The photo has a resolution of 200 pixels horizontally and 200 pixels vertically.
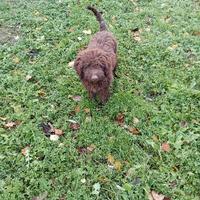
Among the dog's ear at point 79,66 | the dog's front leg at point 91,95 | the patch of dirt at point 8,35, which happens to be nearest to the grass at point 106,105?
the patch of dirt at point 8,35

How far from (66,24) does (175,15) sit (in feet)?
6.88

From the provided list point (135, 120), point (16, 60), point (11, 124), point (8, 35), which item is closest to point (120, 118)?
point (135, 120)

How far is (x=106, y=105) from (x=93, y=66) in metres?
0.69

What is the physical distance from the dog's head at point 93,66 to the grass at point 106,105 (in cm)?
58

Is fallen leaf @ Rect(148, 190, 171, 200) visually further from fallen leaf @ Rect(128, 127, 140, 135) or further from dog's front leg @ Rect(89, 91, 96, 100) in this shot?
dog's front leg @ Rect(89, 91, 96, 100)

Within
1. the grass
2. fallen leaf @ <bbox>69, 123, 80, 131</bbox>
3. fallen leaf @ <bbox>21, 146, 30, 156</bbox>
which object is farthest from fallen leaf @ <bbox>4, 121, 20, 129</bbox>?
fallen leaf @ <bbox>69, 123, 80, 131</bbox>

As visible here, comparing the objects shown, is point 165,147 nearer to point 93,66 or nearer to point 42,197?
point 93,66

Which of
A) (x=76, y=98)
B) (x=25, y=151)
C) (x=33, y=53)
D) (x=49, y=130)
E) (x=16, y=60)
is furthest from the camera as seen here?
(x=33, y=53)

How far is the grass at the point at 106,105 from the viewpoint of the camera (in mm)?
4070

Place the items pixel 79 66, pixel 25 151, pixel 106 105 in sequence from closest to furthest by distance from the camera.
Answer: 1. pixel 25 151
2. pixel 79 66
3. pixel 106 105

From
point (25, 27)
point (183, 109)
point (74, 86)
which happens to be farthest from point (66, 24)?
point (183, 109)

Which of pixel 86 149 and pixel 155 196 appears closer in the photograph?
pixel 155 196

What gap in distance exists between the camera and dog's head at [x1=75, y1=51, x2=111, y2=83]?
4.45 metres

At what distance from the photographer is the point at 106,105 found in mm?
4941
